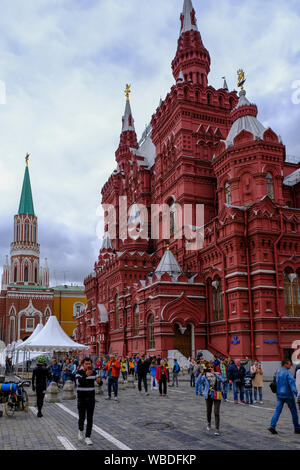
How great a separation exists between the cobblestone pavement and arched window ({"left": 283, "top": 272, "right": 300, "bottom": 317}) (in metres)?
13.1

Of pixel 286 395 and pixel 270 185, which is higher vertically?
pixel 270 185

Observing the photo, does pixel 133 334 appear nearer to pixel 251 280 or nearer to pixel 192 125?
pixel 251 280

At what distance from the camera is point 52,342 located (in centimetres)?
2723

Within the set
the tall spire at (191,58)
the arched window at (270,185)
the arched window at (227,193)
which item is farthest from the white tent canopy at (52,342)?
the tall spire at (191,58)

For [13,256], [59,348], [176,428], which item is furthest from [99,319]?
[13,256]

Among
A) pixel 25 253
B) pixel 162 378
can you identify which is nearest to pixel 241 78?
pixel 162 378

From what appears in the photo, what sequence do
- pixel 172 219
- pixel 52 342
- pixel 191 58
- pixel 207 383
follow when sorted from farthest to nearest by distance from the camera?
pixel 191 58 < pixel 172 219 < pixel 52 342 < pixel 207 383

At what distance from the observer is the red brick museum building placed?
28188 mm

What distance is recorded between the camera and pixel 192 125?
39.2 m

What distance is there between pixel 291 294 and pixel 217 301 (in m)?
5.00

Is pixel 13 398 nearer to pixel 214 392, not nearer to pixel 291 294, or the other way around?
pixel 214 392

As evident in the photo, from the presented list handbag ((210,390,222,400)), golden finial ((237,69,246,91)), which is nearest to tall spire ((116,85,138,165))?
golden finial ((237,69,246,91))

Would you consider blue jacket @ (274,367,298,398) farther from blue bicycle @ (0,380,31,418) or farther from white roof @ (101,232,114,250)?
white roof @ (101,232,114,250)

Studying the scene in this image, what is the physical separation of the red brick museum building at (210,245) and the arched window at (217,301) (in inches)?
2.9
